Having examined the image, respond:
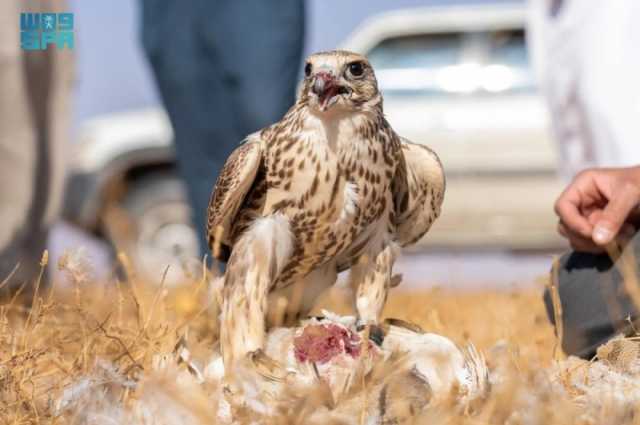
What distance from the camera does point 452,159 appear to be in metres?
7.10

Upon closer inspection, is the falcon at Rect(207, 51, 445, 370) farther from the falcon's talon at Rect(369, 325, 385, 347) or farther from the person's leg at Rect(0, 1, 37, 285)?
the person's leg at Rect(0, 1, 37, 285)

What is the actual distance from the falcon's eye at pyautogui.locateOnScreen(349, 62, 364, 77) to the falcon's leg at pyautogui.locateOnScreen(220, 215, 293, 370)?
0.30 m

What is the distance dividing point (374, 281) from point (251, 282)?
0.28 meters

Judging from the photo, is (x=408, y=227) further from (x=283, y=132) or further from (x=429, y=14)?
(x=429, y=14)

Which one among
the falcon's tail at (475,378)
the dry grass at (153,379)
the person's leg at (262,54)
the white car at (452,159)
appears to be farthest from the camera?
the white car at (452,159)

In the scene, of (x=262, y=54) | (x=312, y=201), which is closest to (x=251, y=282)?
(x=312, y=201)

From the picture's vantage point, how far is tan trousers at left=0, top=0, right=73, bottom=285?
11.1 ft

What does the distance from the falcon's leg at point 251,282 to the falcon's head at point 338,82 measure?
A: 0.24 metres

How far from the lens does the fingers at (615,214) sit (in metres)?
2.26

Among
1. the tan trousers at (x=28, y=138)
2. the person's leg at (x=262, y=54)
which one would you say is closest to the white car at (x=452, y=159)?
the tan trousers at (x=28, y=138)

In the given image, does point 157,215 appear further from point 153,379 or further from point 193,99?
point 153,379

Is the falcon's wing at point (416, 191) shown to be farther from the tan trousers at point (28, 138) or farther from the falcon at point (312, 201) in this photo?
the tan trousers at point (28, 138)

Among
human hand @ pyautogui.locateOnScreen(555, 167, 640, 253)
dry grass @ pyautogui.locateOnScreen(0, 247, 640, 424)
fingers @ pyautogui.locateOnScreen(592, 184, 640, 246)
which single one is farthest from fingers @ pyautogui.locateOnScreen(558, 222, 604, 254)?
dry grass @ pyautogui.locateOnScreen(0, 247, 640, 424)

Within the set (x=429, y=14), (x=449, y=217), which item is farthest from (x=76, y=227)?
(x=429, y=14)
